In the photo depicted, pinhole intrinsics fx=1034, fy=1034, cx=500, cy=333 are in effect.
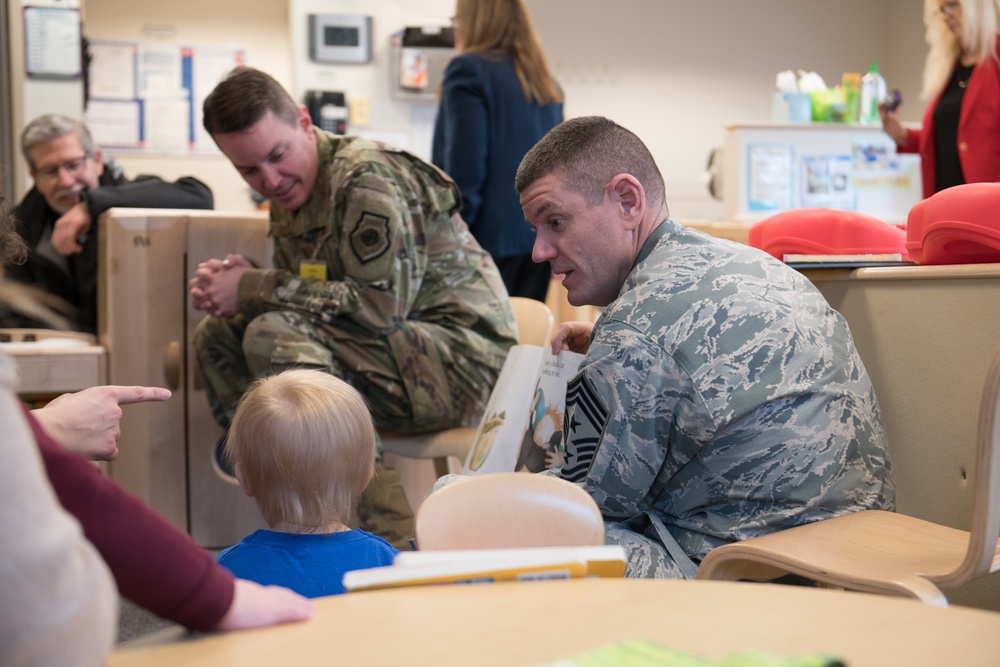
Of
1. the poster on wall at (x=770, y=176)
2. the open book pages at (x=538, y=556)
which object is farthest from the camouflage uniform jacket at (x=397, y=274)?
the poster on wall at (x=770, y=176)

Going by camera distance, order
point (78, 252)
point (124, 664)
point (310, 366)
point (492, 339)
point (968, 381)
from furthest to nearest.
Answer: point (78, 252)
point (492, 339)
point (310, 366)
point (968, 381)
point (124, 664)

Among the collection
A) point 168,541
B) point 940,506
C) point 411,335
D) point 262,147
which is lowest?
point 940,506

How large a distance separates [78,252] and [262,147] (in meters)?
0.96

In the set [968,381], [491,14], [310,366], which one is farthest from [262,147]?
[968,381]

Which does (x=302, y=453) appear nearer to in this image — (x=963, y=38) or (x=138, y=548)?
(x=138, y=548)

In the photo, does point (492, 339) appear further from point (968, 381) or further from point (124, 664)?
point (124, 664)

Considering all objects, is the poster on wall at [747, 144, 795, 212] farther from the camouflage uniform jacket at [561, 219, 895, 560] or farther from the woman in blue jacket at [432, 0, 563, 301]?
the camouflage uniform jacket at [561, 219, 895, 560]

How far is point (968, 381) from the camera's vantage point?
193 cm

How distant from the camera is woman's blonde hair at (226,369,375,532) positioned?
5.08ft

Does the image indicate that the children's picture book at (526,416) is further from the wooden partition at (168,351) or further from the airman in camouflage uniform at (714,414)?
the wooden partition at (168,351)

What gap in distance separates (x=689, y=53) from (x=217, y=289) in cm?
640

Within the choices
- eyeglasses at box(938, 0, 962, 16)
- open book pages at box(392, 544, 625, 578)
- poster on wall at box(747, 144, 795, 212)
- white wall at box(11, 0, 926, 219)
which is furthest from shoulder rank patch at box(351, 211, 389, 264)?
white wall at box(11, 0, 926, 219)

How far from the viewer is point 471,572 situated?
0.88m

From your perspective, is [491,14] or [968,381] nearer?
[968,381]
